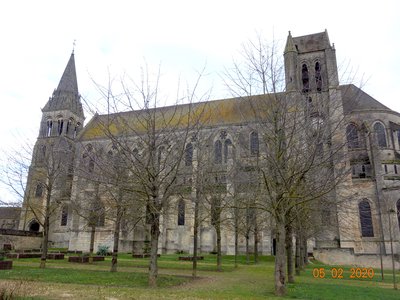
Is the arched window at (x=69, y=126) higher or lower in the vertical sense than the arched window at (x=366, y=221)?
higher

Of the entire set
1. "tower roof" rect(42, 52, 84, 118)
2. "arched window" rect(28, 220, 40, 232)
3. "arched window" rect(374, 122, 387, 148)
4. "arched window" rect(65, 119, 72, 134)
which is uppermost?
"tower roof" rect(42, 52, 84, 118)

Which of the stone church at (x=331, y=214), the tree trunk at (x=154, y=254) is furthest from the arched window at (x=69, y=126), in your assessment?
the tree trunk at (x=154, y=254)

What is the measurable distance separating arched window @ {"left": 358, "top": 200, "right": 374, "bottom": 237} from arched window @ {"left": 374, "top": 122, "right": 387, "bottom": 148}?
8.73 m

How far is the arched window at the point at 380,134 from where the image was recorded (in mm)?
40531

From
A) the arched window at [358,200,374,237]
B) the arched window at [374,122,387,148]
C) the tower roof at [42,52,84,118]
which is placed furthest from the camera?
the tower roof at [42,52,84,118]

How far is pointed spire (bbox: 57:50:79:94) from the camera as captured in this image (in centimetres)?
5750

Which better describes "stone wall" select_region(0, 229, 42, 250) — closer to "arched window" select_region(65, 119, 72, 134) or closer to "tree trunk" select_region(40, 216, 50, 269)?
"arched window" select_region(65, 119, 72, 134)

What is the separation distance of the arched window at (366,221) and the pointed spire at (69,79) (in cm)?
4787

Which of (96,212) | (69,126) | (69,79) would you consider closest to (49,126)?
(69,126)

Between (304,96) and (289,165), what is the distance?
3.08 m

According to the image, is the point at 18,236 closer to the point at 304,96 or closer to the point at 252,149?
the point at 252,149

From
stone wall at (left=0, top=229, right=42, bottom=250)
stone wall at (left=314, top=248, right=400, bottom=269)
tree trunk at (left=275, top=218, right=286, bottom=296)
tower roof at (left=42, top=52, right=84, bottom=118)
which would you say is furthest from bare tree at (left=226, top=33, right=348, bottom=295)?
tower roof at (left=42, top=52, right=84, bottom=118)

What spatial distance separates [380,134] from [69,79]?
5100 centimetres

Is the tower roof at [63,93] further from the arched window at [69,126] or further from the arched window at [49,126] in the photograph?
the arched window at [49,126]
